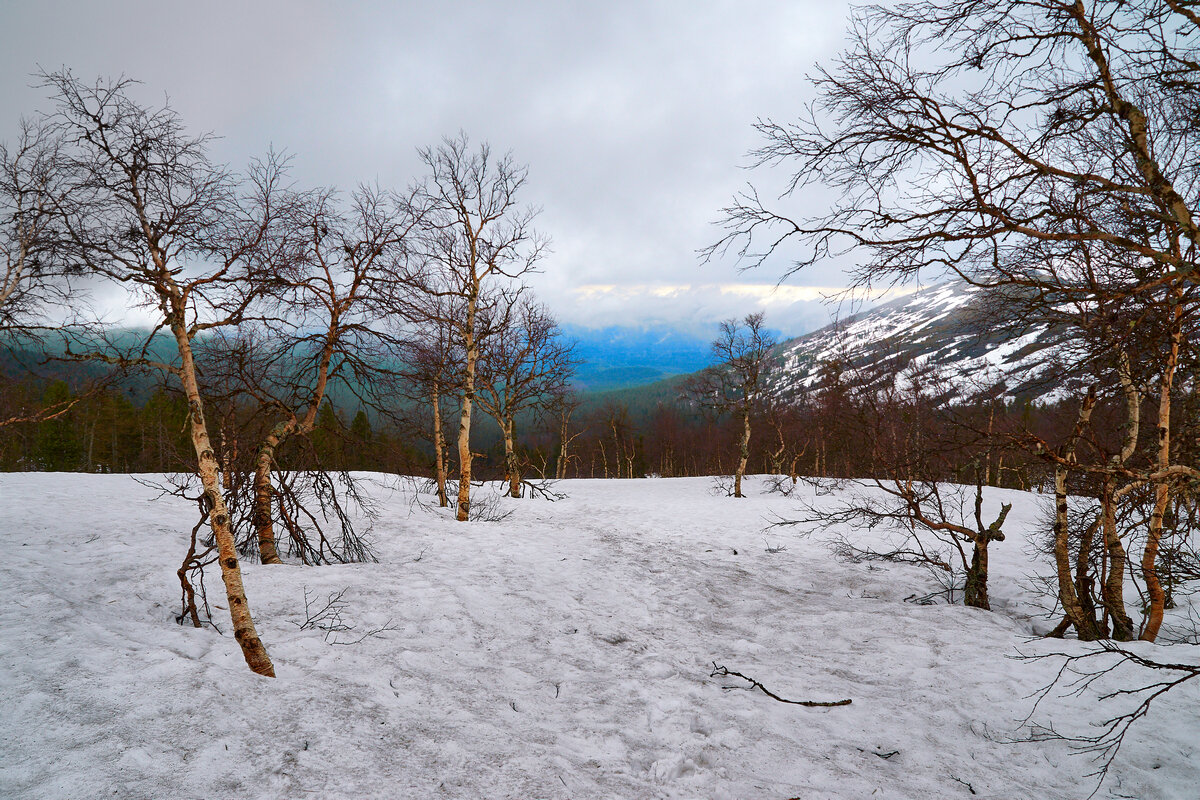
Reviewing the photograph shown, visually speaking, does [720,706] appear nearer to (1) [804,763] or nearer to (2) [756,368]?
(1) [804,763]

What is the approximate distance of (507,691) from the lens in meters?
4.77

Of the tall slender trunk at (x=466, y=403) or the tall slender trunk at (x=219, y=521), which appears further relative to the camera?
the tall slender trunk at (x=466, y=403)

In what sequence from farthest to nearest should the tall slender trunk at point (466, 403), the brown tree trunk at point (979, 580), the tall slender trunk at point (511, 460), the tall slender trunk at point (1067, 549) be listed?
the tall slender trunk at point (511, 460) → the tall slender trunk at point (466, 403) → the brown tree trunk at point (979, 580) → the tall slender trunk at point (1067, 549)

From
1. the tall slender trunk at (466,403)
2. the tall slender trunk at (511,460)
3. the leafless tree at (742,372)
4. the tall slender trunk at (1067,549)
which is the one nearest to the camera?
the tall slender trunk at (1067,549)

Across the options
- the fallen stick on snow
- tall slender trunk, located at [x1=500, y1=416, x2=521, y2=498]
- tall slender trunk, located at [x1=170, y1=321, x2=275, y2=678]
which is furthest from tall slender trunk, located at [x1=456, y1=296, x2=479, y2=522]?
the fallen stick on snow

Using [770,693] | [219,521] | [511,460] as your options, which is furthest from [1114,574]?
[511,460]

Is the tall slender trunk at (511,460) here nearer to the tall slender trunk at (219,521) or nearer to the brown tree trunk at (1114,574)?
the tall slender trunk at (219,521)

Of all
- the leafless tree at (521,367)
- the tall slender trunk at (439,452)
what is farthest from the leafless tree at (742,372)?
the tall slender trunk at (439,452)

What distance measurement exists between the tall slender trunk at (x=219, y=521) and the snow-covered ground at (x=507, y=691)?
208 millimetres

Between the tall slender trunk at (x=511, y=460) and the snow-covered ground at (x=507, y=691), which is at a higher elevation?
the tall slender trunk at (x=511, y=460)

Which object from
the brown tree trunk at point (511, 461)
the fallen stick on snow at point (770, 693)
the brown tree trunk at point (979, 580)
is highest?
the brown tree trunk at point (511, 461)

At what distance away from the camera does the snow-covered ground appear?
10.3ft

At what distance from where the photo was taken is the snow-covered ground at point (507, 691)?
123 inches

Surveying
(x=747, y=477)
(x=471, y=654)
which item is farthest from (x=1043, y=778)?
(x=747, y=477)
